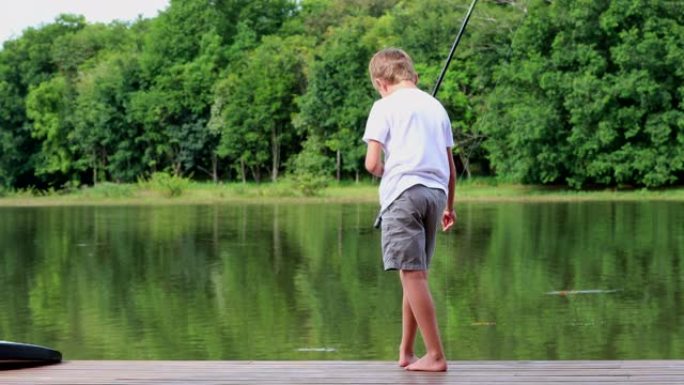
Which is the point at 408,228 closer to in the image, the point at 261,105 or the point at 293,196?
the point at 293,196

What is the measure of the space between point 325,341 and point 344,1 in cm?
5393

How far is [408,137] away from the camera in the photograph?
520 centimetres

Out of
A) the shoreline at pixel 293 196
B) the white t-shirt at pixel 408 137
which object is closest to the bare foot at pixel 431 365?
the white t-shirt at pixel 408 137

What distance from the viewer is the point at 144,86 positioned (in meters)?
64.5

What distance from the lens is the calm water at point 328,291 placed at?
10906mm

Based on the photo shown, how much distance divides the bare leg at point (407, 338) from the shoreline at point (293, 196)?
35.7 metres

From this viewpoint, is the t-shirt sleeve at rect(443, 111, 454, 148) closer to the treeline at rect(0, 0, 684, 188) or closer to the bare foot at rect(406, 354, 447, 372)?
the bare foot at rect(406, 354, 447, 372)

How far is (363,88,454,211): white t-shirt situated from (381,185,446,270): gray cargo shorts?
0.11 ft

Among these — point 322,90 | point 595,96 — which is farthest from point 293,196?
point 595,96

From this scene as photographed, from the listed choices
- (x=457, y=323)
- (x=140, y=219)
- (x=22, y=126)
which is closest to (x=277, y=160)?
(x=22, y=126)

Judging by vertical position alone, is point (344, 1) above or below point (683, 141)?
above

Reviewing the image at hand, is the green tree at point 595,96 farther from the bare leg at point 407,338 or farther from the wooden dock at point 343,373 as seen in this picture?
the wooden dock at point 343,373

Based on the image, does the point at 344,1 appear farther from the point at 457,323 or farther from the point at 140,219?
the point at 457,323

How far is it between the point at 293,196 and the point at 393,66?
41.1m
